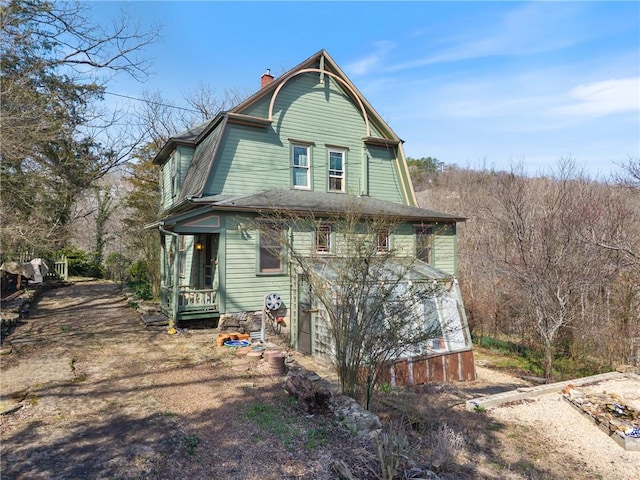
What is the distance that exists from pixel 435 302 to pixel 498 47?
311 inches

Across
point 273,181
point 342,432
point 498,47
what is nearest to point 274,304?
point 273,181

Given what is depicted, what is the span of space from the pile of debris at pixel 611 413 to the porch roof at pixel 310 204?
5.23 meters

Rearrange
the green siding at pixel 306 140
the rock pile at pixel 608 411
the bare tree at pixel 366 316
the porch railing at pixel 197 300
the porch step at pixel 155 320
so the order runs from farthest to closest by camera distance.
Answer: the green siding at pixel 306 140 < the porch step at pixel 155 320 < the porch railing at pixel 197 300 < the rock pile at pixel 608 411 < the bare tree at pixel 366 316

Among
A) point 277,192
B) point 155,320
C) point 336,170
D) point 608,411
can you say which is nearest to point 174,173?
point 277,192

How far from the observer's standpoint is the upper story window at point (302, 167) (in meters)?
13.3

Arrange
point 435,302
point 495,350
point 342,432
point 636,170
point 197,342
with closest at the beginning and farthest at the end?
point 342,432, point 435,302, point 197,342, point 636,170, point 495,350

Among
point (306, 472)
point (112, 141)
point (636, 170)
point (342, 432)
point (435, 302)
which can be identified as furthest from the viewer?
point (112, 141)

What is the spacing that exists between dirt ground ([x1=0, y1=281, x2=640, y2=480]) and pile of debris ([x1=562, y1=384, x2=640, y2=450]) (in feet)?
0.66

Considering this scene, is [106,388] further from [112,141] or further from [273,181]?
[112,141]

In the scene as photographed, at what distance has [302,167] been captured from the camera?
523 inches

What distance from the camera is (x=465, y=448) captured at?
5.04 metres

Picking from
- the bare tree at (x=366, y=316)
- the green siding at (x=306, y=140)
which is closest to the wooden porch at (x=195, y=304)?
the green siding at (x=306, y=140)

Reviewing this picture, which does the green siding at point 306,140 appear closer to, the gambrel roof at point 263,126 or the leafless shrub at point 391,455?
the gambrel roof at point 263,126

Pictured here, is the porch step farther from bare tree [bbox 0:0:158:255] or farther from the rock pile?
the rock pile
